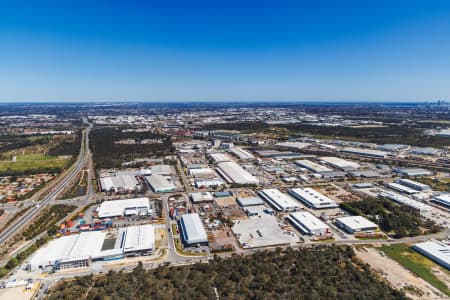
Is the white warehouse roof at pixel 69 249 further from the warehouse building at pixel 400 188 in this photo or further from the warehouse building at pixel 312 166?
the warehouse building at pixel 400 188

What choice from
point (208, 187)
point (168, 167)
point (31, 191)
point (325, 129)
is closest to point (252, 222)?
point (208, 187)

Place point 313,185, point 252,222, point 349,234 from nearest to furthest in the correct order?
point 349,234 → point 252,222 → point 313,185

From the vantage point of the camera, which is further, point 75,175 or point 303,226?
point 75,175

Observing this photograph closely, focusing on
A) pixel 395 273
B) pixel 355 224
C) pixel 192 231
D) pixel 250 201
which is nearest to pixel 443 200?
pixel 355 224

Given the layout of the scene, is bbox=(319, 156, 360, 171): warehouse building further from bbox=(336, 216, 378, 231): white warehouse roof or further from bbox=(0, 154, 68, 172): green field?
bbox=(0, 154, 68, 172): green field

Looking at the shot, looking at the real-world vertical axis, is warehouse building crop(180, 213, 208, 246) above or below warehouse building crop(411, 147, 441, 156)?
below

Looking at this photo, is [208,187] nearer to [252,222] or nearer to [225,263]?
[252,222]

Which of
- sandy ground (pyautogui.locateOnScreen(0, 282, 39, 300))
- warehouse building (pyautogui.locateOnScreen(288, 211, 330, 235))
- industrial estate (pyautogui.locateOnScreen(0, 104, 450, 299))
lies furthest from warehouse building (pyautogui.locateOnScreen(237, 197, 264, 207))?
sandy ground (pyautogui.locateOnScreen(0, 282, 39, 300))
